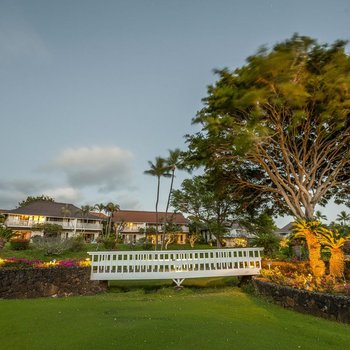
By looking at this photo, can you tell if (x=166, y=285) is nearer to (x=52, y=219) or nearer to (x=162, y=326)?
(x=162, y=326)

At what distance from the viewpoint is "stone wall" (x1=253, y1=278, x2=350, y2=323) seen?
6.34 m

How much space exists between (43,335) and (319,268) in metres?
9.36

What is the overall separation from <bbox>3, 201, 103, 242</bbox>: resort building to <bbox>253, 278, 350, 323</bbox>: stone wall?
38838mm

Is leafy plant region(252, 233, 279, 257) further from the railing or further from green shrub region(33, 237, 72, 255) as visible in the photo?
green shrub region(33, 237, 72, 255)

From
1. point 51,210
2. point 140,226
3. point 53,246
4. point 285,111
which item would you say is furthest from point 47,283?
point 140,226

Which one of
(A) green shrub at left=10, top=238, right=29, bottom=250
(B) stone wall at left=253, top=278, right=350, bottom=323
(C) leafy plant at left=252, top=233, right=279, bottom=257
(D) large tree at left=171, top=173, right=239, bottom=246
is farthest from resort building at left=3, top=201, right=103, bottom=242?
(B) stone wall at left=253, top=278, right=350, bottom=323

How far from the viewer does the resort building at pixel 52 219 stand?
41312 mm

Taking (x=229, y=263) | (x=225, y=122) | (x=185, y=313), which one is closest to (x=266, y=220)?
(x=229, y=263)

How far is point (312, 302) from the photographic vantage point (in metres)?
7.02

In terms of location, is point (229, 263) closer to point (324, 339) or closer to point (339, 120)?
point (324, 339)

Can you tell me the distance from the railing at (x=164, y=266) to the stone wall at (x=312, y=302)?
2832 millimetres

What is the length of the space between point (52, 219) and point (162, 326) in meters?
45.0

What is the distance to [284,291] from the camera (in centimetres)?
794

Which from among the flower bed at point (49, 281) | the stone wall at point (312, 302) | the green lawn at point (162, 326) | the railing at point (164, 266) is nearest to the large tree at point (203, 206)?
the railing at point (164, 266)
